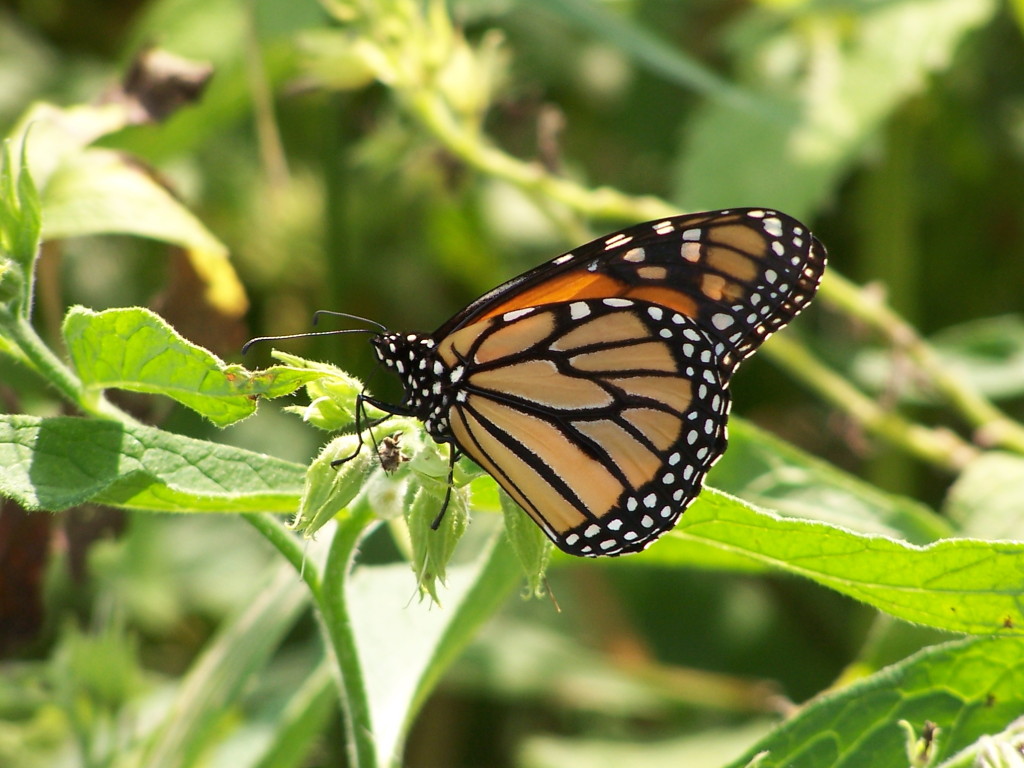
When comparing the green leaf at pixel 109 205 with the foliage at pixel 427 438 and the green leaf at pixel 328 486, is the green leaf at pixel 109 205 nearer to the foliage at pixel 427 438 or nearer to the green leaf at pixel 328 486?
the foliage at pixel 427 438

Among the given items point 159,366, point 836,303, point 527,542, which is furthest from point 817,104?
point 159,366

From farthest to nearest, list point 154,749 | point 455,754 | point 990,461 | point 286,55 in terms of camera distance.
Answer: point 455,754
point 286,55
point 990,461
point 154,749

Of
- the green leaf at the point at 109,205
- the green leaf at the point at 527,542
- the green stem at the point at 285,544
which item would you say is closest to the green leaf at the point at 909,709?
the green leaf at the point at 527,542

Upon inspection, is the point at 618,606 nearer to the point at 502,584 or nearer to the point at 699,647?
the point at 699,647

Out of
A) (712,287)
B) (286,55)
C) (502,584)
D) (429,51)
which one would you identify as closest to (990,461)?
(712,287)

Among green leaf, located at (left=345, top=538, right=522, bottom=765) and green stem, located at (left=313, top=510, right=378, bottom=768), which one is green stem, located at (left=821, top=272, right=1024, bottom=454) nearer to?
green leaf, located at (left=345, top=538, right=522, bottom=765)

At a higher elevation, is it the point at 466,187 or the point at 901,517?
the point at 466,187

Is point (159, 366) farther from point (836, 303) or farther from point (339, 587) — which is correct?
point (836, 303)
